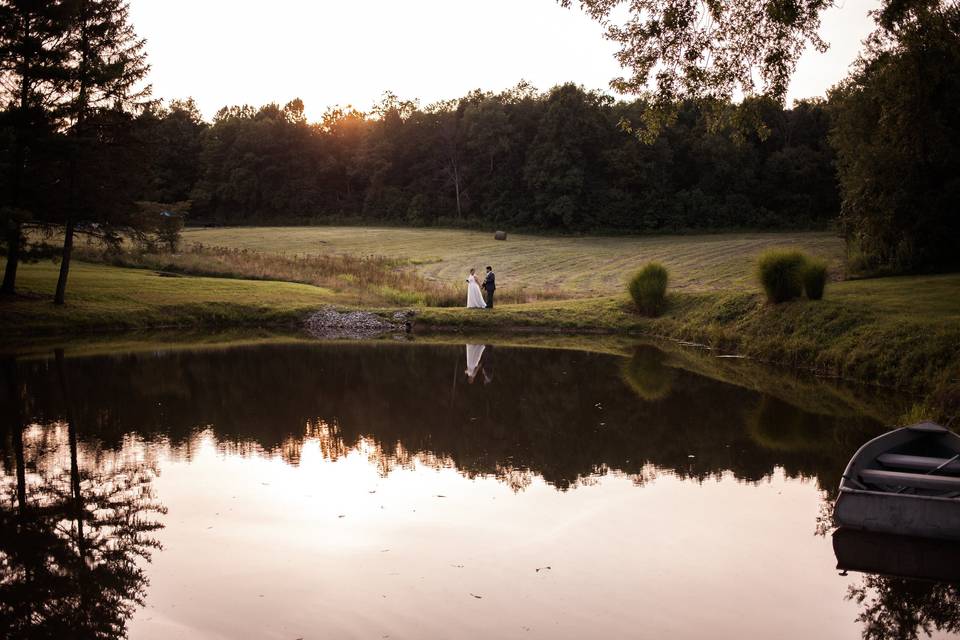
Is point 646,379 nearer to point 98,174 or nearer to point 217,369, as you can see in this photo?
point 217,369

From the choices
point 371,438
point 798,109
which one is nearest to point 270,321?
point 371,438

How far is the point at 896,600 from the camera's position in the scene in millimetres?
8688

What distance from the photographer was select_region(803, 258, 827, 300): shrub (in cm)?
2658

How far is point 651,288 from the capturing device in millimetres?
34375

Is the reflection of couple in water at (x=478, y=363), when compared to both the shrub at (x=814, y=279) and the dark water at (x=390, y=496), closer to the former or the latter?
the dark water at (x=390, y=496)

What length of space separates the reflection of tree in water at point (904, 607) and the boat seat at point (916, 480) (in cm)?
177

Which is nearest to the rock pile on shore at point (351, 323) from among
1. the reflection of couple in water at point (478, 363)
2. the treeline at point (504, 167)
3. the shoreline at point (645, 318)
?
the shoreline at point (645, 318)

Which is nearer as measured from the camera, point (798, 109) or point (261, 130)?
point (798, 109)

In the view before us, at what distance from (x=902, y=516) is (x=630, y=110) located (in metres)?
81.4

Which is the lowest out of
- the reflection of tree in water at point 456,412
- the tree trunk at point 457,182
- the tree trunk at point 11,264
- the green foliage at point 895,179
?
the reflection of tree in water at point 456,412

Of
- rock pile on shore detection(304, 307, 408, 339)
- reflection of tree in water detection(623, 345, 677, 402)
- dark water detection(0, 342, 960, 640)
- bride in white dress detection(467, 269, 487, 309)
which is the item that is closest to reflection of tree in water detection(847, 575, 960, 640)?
dark water detection(0, 342, 960, 640)

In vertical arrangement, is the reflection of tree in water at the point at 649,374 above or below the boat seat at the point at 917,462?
below

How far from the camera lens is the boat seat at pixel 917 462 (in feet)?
36.6

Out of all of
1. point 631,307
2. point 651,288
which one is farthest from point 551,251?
point 651,288
